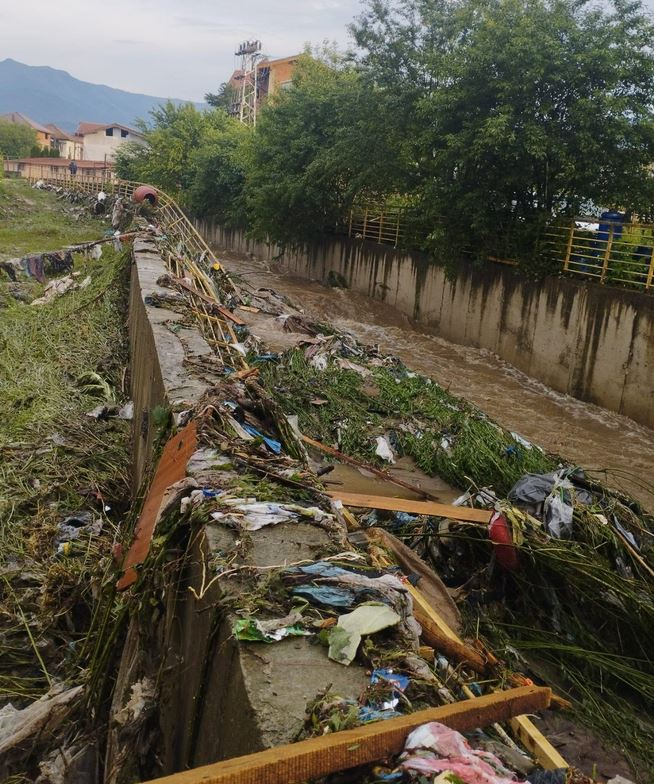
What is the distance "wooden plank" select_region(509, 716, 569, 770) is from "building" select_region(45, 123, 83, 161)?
289ft

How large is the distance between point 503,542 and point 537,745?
8.26 ft

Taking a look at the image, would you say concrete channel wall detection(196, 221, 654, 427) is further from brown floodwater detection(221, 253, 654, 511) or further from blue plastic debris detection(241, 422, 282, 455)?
blue plastic debris detection(241, 422, 282, 455)

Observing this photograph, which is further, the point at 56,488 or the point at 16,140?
the point at 16,140

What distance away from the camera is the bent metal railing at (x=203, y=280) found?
22.1 ft

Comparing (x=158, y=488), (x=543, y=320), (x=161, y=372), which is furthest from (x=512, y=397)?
(x=158, y=488)

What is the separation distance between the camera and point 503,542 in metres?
4.89

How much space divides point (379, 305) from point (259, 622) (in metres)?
18.5

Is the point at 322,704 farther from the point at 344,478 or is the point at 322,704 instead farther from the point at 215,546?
the point at 344,478

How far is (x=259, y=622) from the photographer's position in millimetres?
2262

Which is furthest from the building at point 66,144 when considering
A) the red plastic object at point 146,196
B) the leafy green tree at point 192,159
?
the red plastic object at point 146,196

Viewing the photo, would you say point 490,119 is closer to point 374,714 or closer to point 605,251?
point 605,251

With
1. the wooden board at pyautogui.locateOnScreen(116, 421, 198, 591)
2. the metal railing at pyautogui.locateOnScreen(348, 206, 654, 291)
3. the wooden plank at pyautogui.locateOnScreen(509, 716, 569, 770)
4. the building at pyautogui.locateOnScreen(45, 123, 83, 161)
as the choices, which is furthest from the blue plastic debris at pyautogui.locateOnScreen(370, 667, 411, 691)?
the building at pyautogui.locateOnScreen(45, 123, 83, 161)

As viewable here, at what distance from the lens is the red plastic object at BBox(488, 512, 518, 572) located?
4.88 meters

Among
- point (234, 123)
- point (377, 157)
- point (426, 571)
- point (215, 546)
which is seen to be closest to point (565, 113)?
point (377, 157)
